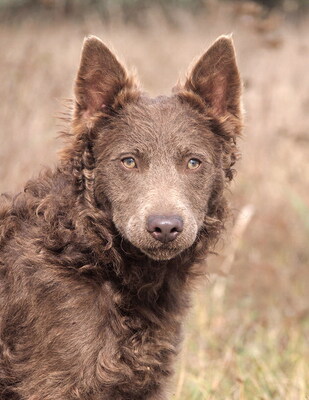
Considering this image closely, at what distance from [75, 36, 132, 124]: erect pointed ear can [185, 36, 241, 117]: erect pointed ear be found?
460 mm

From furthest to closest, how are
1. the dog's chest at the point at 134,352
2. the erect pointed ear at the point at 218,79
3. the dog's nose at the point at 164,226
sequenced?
1. the erect pointed ear at the point at 218,79
2. the dog's chest at the point at 134,352
3. the dog's nose at the point at 164,226

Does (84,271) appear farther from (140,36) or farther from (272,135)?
(140,36)

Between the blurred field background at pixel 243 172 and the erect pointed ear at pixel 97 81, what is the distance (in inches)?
29.1

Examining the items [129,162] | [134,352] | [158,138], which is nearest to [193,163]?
[158,138]

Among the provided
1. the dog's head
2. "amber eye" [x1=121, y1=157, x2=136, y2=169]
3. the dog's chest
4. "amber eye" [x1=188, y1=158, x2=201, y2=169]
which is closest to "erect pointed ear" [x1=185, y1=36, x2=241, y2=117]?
the dog's head

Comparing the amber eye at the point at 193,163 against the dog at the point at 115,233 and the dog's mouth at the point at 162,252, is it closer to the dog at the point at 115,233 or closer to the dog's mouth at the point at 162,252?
the dog at the point at 115,233

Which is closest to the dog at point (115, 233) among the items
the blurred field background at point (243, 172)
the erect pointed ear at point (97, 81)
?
the erect pointed ear at point (97, 81)

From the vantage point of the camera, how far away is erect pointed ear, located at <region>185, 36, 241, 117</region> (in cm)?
479

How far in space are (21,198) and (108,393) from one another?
4.44 feet

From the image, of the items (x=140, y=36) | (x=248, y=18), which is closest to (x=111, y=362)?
(x=248, y=18)

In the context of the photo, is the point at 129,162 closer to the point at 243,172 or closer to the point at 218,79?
the point at 218,79

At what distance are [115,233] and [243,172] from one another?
5.38m

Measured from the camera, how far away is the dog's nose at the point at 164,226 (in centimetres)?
417

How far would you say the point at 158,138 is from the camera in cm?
466
